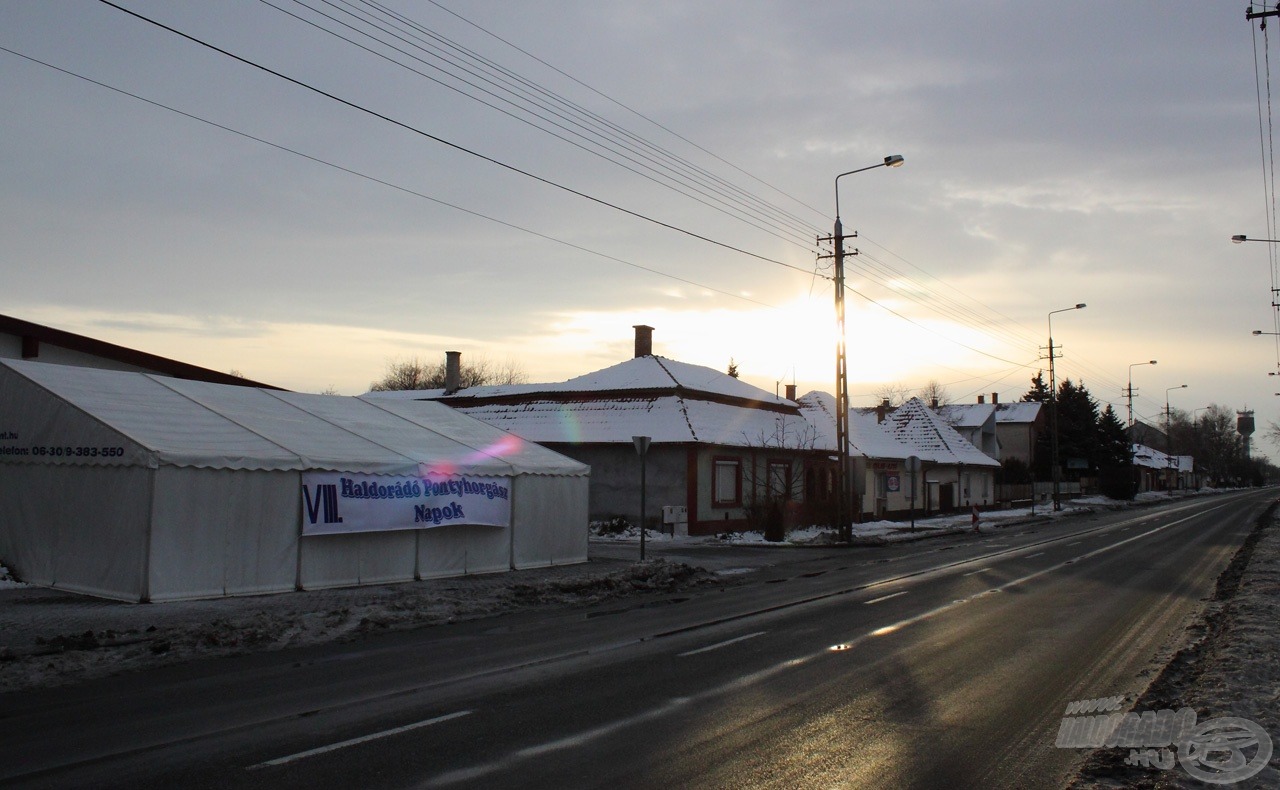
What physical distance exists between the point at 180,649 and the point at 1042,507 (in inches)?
2541

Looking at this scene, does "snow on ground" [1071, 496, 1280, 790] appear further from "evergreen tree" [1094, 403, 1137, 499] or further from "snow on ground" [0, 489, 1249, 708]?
"evergreen tree" [1094, 403, 1137, 499]

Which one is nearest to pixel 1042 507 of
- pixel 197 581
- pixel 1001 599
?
pixel 1001 599

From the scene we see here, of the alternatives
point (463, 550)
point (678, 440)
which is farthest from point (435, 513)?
point (678, 440)

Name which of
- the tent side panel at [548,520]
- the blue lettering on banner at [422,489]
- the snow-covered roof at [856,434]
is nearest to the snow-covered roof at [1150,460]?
the snow-covered roof at [856,434]

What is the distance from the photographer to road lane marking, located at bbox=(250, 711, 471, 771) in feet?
21.2

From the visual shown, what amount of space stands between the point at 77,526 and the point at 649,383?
23.3m

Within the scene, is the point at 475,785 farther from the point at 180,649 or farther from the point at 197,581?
the point at 197,581

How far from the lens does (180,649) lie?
36.4 feet

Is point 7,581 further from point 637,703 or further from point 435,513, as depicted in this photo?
point 637,703

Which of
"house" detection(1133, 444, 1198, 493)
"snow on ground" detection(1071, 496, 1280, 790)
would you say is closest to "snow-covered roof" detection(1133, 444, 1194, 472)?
"house" detection(1133, 444, 1198, 493)

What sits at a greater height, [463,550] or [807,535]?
[463,550]

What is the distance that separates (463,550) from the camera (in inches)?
757

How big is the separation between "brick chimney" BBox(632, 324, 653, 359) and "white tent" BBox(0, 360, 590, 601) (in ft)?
71.5

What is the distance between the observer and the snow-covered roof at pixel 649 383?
36.6 metres
